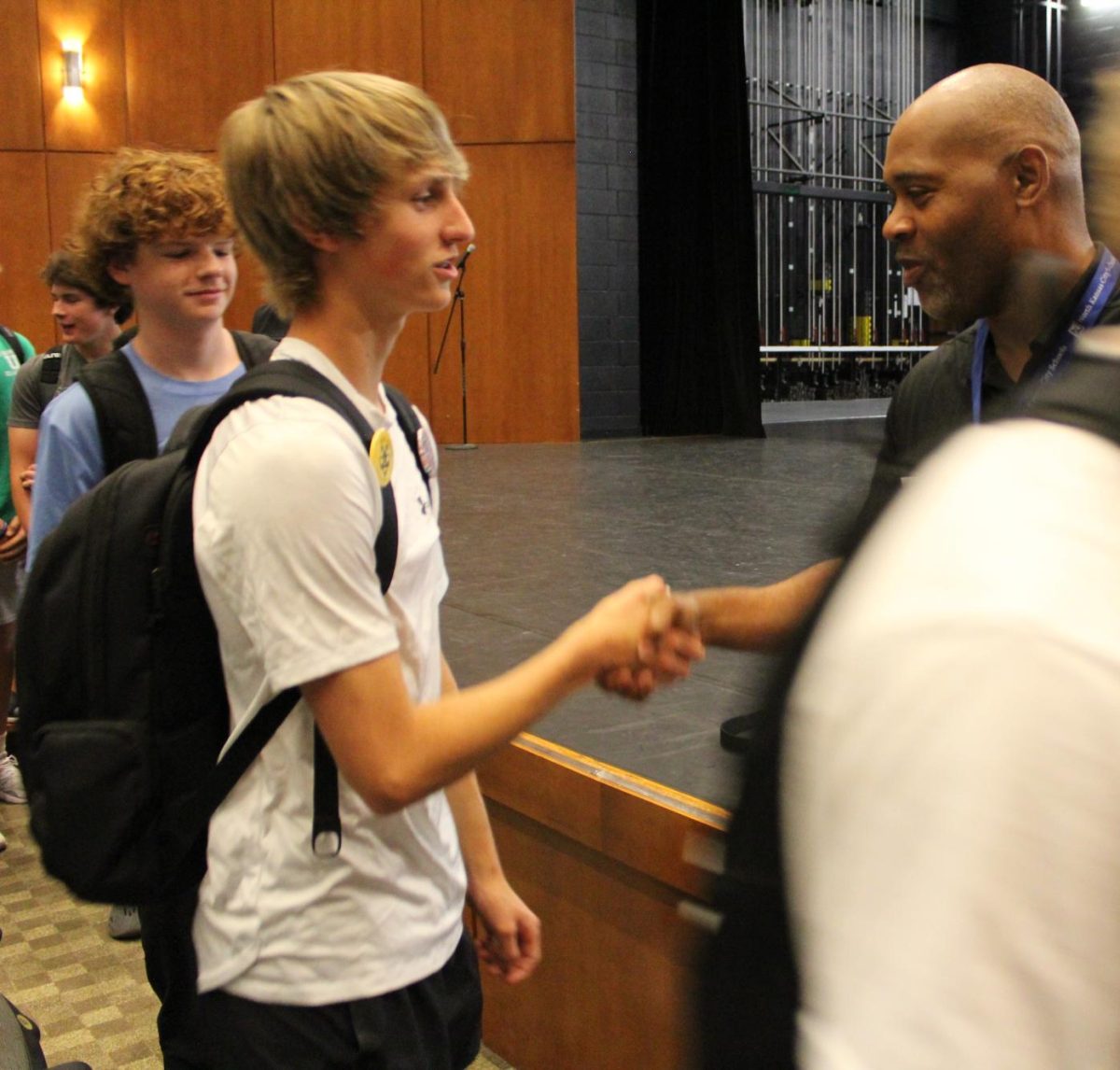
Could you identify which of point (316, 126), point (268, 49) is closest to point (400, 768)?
point (316, 126)

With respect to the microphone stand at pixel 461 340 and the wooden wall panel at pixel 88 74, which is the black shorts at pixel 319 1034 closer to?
the microphone stand at pixel 461 340

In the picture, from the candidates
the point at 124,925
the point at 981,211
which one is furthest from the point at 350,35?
the point at 981,211

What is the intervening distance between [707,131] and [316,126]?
29.8 feet

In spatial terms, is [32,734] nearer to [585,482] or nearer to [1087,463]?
[1087,463]

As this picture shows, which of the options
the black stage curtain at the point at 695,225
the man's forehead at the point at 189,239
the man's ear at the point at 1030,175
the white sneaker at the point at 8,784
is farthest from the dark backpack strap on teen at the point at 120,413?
the black stage curtain at the point at 695,225

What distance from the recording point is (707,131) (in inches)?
379

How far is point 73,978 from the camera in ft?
8.31

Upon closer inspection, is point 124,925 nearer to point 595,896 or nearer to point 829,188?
point 595,896

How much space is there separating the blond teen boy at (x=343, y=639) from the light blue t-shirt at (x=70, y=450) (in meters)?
0.72

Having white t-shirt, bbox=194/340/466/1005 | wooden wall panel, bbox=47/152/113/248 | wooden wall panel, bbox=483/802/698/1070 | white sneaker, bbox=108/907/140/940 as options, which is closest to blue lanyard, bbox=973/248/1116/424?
white t-shirt, bbox=194/340/466/1005

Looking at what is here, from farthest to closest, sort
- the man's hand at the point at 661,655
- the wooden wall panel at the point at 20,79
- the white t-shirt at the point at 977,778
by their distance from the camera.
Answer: the wooden wall panel at the point at 20,79 < the man's hand at the point at 661,655 < the white t-shirt at the point at 977,778

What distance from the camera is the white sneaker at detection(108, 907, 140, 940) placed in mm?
2699

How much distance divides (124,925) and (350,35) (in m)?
7.27

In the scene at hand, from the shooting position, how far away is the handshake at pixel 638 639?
102cm
